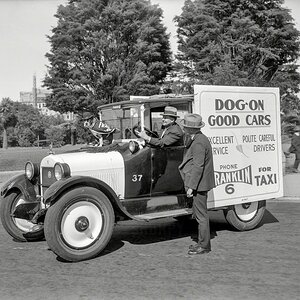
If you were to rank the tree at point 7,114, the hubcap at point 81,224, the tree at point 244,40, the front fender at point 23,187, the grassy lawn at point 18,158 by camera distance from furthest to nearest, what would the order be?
the tree at point 7,114, the tree at point 244,40, the grassy lawn at point 18,158, the front fender at point 23,187, the hubcap at point 81,224

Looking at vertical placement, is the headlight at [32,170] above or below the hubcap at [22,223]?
above

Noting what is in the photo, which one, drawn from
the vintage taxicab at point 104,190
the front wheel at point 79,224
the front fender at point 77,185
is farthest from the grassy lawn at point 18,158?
the front wheel at point 79,224

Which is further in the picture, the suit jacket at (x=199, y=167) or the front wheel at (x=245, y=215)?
the front wheel at (x=245, y=215)

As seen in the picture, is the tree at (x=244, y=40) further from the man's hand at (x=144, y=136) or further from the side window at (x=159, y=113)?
the man's hand at (x=144, y=136)

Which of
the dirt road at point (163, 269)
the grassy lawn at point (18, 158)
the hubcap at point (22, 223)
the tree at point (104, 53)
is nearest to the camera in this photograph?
the dirt road at point (163, 269)

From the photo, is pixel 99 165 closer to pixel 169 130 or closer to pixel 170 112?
pixel 169 130

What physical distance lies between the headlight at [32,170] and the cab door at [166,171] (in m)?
1.65

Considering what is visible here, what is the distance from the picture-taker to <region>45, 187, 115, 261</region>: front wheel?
5.33 metres

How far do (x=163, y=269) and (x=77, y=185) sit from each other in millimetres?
1420

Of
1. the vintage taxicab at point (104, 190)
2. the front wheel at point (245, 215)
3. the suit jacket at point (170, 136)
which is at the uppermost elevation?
the suit jacket at point (170, 136)

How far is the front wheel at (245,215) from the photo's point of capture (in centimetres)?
709

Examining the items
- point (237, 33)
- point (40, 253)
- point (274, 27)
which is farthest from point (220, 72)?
point (40, 253)

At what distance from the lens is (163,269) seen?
17.0 ft

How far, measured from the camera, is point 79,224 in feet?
18.1
